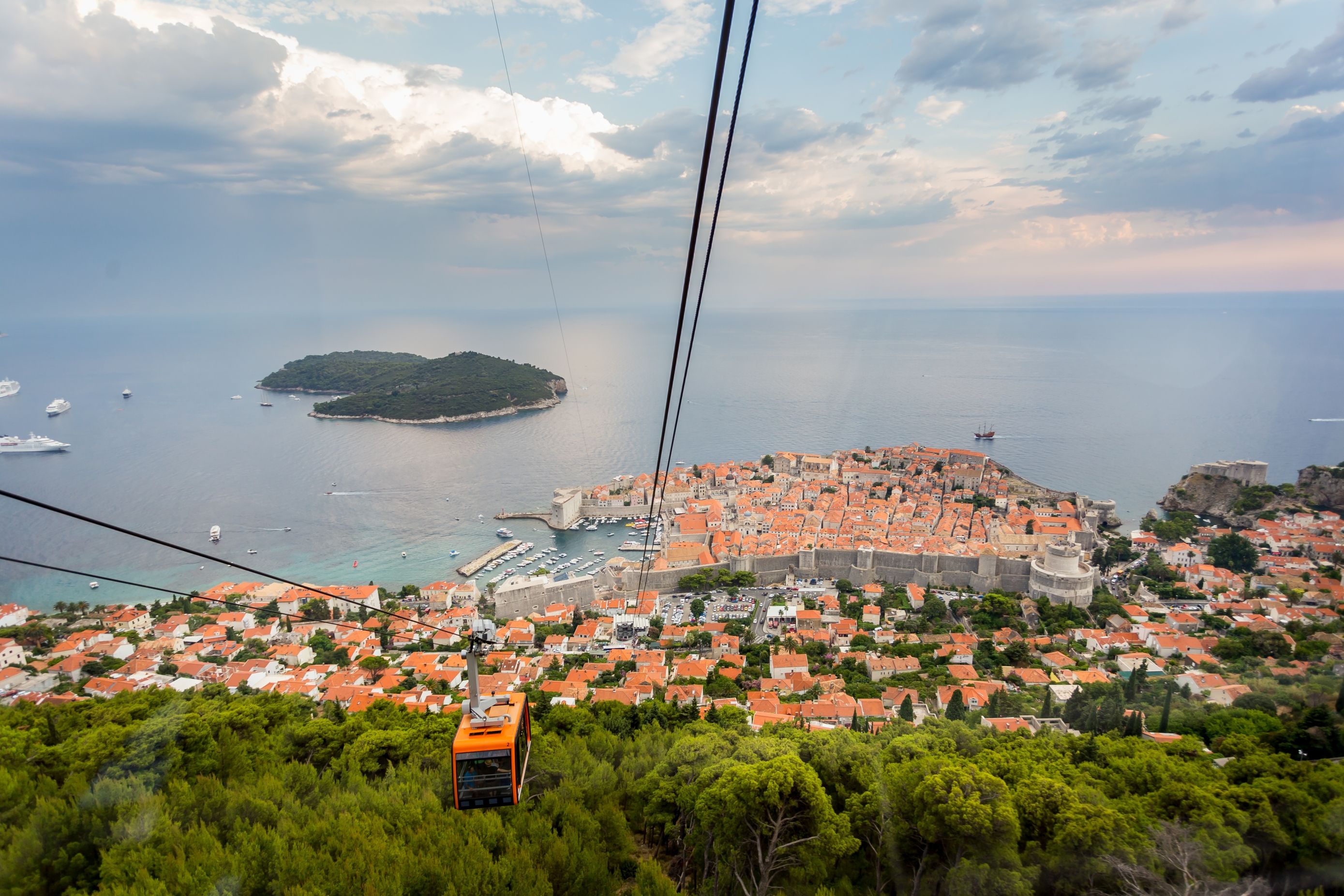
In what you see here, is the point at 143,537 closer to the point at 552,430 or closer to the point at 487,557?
the point at 487,557

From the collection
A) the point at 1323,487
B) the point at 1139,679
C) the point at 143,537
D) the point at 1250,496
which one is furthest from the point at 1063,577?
the point at 143,537

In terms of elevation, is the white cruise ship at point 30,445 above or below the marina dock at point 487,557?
above

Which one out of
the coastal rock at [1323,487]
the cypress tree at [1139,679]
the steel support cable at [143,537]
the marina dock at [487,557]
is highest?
the steel support cable at [143,537]

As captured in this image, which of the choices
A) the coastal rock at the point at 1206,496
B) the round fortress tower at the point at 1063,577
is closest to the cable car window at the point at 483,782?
the round fortress tower at the point at 1063,577

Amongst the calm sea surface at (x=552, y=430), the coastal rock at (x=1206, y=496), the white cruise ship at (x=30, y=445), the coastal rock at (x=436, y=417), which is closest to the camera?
the coastal rock at (x=1206, y=496)

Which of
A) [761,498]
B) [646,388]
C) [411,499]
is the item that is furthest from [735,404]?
[411,499]

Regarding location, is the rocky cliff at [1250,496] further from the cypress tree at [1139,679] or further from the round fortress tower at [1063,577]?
the cypress tree at [1139,679]

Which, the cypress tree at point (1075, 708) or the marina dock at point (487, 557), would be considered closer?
the cypress tree at point (1075, 708)
